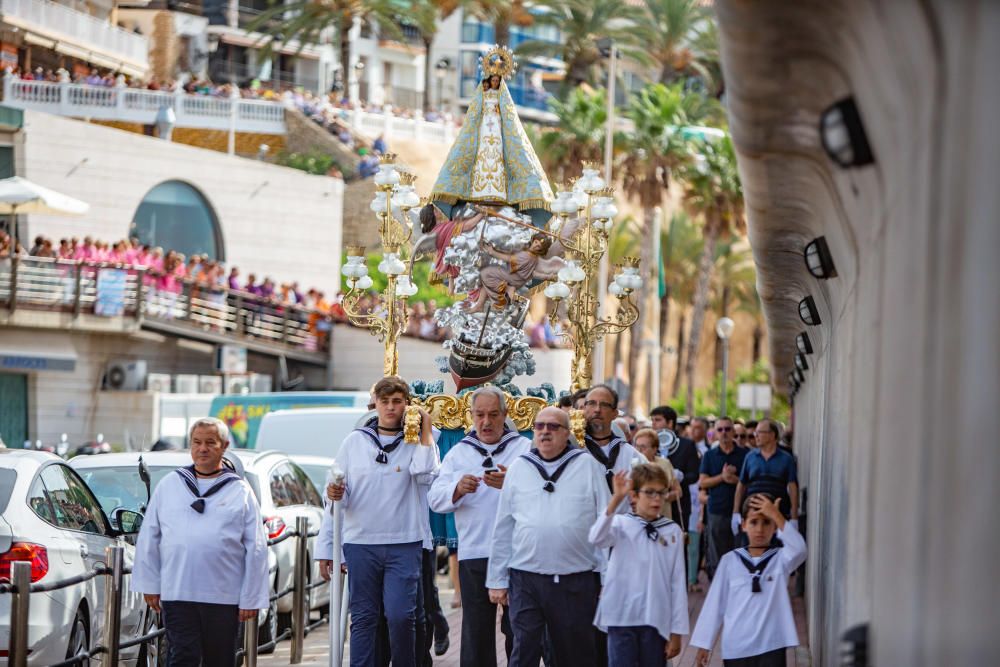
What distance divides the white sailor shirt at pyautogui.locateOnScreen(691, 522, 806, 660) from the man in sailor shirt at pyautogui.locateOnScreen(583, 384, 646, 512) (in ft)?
5.09

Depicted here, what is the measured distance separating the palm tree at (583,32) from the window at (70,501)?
168 ft

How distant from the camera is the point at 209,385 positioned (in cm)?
3631

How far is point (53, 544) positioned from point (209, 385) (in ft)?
89.1

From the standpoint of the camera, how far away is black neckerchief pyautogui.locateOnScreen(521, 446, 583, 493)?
28.9 feet

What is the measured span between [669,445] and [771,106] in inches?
393

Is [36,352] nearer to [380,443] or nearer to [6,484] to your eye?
[6,484]

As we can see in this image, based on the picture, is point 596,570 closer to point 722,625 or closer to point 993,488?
point 722,625

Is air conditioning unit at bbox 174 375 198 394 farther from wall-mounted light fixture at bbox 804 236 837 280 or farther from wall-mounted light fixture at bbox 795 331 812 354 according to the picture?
wall-mounted light fixture at bbox 804 236 837 280

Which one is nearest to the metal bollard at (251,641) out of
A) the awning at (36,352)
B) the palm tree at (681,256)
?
the awning at (36,352)

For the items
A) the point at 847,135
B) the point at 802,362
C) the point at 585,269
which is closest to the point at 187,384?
the point at 802,362

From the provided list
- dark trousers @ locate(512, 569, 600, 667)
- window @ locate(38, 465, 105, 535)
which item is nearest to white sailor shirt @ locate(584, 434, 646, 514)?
dark trousers @ locate(512, 569, 600, 667)

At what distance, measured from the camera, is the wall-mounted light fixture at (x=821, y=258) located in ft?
25.6

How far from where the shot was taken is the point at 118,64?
61094 millimetres

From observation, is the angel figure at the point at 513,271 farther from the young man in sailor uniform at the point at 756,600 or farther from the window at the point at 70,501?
the young man in sailor uniform at the point at 756,600
